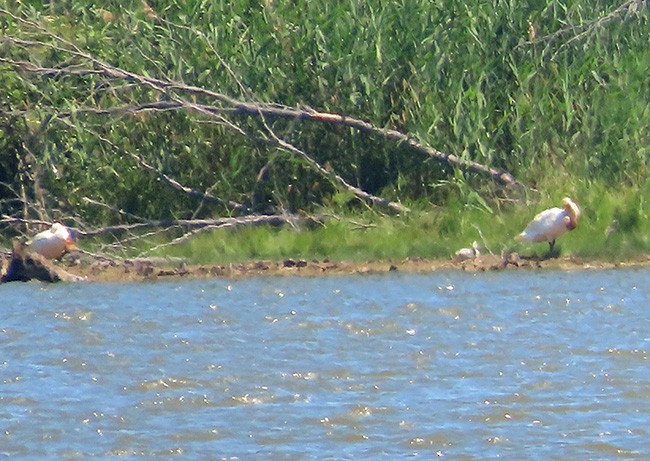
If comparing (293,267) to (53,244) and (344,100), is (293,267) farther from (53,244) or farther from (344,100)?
(53,244)

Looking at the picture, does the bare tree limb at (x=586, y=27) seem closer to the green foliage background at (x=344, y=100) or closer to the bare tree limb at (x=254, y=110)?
the green foliage background at (x=344, y=100)

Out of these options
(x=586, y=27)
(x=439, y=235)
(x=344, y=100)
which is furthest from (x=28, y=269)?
(x=586, y=27)

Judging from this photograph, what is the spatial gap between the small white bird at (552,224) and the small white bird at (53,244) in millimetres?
3565

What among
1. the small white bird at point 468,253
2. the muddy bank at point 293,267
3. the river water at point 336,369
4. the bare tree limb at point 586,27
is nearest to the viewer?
the river water at point 336,369

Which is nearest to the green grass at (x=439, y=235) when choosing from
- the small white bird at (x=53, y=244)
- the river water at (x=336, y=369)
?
the river water at (x=336, y=369)

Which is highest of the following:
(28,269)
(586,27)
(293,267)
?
(586,27)

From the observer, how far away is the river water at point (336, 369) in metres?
6.54

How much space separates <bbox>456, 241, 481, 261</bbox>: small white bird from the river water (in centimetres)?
69

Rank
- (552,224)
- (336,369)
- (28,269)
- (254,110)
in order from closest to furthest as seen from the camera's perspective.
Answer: (336,369)
(552,224)
(28,269)
(254,110)

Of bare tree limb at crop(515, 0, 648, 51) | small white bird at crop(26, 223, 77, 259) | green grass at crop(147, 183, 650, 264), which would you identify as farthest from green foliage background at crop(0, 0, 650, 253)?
small white bird at crop(26, 223, 77, 259)

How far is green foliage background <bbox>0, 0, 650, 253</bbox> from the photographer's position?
1422 centimetres

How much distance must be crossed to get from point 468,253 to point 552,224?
75cm

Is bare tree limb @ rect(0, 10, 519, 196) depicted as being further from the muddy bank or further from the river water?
the river water

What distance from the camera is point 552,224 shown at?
512 inches
